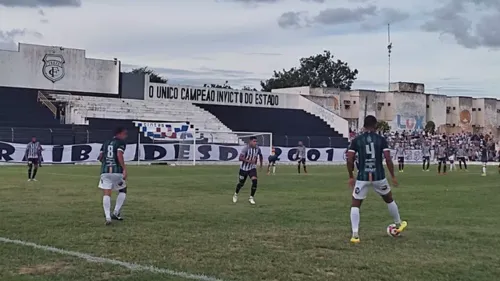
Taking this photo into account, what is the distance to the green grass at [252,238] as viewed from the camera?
30.7 ft

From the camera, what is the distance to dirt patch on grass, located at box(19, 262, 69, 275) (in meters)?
9.09

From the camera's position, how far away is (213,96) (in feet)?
237

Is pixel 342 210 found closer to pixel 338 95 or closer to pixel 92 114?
pixel 92 114

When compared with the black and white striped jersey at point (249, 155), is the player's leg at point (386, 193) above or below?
below

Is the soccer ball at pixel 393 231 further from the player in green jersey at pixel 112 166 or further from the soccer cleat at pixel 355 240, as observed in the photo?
the player in green jersey at pixel 112 166

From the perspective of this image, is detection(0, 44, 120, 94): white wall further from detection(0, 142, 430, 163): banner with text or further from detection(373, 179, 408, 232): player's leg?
detection(373, 179, 408, 232): player's leg

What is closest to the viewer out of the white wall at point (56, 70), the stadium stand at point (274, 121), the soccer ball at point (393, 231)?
the soccer ball at point (393, 231)

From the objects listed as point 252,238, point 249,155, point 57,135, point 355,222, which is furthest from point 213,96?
point 355,222

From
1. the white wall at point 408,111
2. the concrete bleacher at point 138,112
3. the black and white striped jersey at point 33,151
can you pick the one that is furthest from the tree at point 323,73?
the black and white striped jersey at point 33,151

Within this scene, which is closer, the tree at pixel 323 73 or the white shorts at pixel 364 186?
the white shorts at pixel 364 186

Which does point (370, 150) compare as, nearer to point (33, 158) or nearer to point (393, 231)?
point (393, 231)

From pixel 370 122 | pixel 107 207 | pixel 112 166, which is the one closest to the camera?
pixel 370 122

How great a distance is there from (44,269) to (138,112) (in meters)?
54.6

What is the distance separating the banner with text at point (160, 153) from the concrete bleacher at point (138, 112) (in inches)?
184
